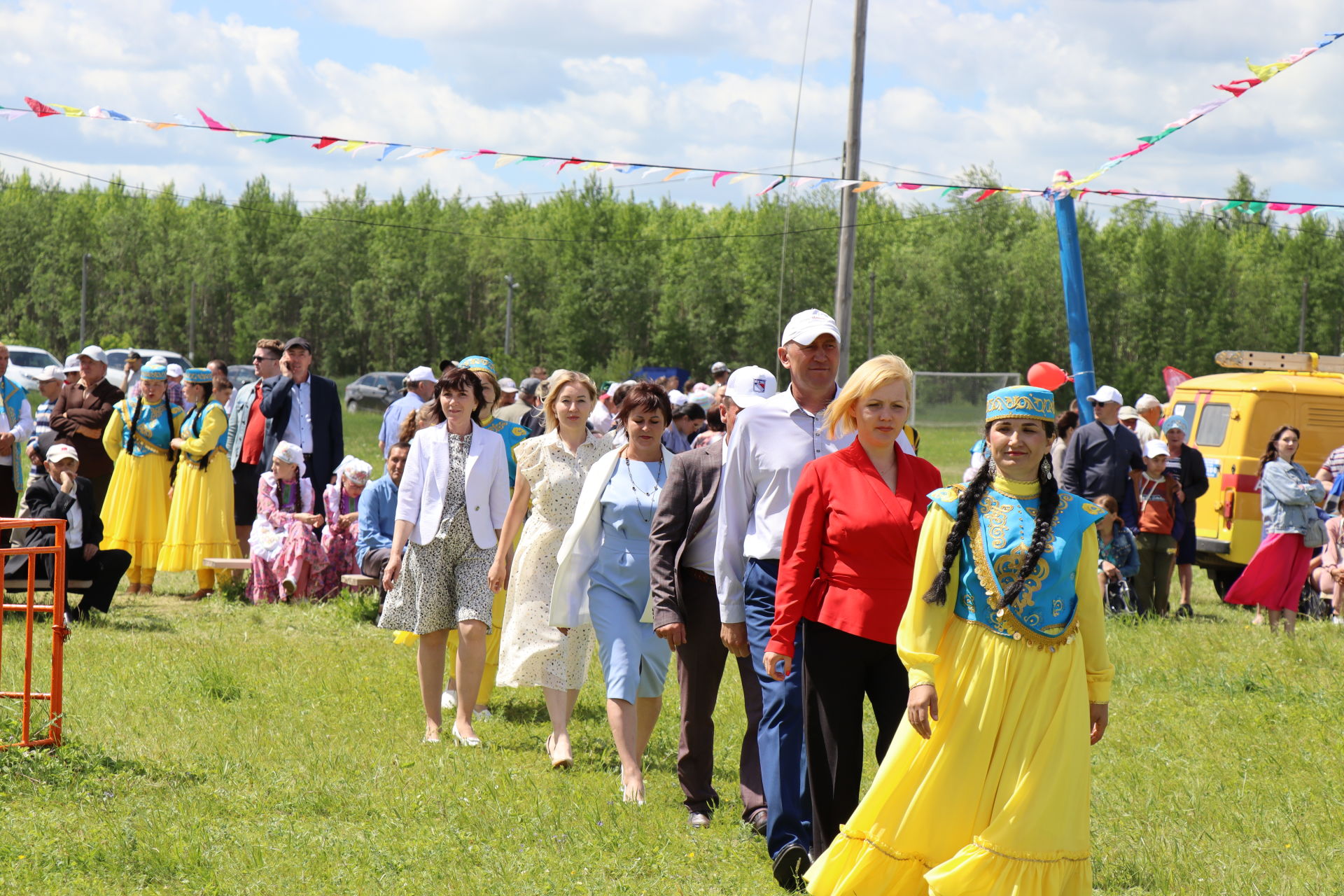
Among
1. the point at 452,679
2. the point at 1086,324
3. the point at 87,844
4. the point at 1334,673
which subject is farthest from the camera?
the point at 1086,324

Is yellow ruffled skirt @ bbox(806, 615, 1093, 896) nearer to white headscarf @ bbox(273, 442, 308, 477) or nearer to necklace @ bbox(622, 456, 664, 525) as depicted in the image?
necklace @ bbox(622, 456, 664, 525)

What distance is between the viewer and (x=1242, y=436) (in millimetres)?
14297

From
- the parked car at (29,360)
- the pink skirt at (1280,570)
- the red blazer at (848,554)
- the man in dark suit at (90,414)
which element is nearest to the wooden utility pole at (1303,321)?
the parked car at (29,360)

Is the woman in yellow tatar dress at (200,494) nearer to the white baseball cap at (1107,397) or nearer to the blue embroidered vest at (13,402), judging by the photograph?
the blue embroidered vest at (13,402)

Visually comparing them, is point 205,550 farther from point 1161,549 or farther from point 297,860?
point 1161,549

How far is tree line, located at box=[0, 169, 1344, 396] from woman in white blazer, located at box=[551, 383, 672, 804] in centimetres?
5493

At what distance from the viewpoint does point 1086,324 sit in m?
13.7

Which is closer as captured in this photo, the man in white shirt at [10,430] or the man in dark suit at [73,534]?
the man in dark suit at [73,534]

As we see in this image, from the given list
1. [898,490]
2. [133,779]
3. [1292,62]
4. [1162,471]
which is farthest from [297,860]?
[1162,471]

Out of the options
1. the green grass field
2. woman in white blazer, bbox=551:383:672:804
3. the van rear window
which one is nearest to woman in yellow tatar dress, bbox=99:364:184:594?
the green grass field

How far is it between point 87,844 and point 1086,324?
437 inches

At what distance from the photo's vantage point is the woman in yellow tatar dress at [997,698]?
4004 mm

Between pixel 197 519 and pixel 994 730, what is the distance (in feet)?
30.6

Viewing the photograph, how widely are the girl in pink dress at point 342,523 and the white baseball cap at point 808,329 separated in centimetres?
744
